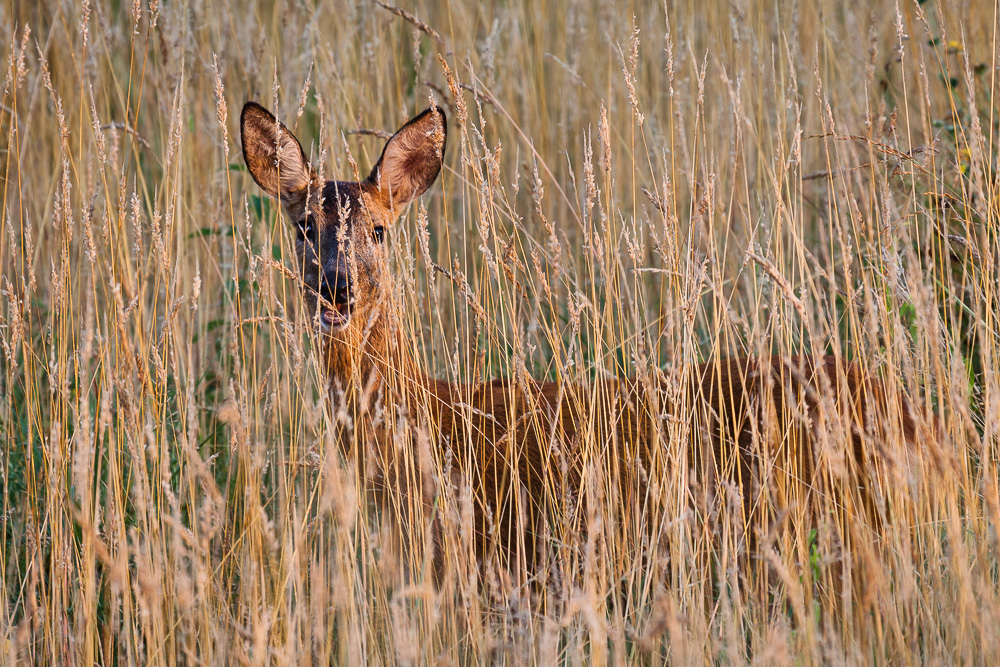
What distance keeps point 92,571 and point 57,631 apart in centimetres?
22

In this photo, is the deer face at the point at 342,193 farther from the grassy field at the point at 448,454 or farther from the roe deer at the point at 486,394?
the grassy field at the point at 448,454

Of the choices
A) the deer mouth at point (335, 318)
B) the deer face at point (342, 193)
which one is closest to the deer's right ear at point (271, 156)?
the deer face at point (342, 193)

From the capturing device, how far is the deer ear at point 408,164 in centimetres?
337

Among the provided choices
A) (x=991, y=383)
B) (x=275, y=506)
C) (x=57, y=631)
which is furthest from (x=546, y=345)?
(x=57, y=631)

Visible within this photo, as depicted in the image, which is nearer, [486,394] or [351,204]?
[486,394]

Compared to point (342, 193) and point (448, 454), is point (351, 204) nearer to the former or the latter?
point (342, 193)

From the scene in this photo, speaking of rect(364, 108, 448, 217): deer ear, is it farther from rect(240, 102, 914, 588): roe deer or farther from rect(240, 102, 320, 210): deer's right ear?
rect(240, 102, 320, 210): deer's right ear

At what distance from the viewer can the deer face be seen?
320 cm

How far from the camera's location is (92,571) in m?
2.27

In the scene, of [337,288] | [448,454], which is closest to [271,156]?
[337,288]

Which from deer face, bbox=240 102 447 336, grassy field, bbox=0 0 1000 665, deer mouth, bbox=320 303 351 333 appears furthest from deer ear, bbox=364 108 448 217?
deer mouth, bbox=320 303 351 333

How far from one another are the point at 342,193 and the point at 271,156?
279 millimetres

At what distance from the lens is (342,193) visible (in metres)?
3.41

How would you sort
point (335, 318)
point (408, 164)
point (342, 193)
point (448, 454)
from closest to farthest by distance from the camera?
point (448, 454), point (335, 318), point (342, 193), point (408, 164)
